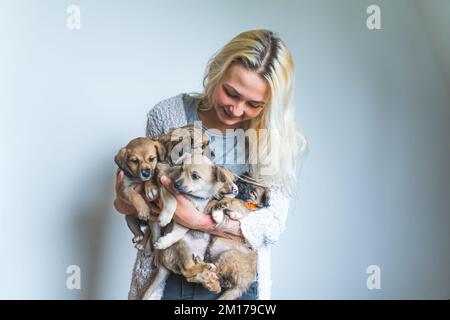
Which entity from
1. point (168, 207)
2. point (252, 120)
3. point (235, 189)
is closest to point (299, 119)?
point (252, 120)

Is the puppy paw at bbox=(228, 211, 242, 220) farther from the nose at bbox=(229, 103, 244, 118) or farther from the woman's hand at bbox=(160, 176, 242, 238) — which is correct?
the nose at bbox=(229, 103, 244, 118)

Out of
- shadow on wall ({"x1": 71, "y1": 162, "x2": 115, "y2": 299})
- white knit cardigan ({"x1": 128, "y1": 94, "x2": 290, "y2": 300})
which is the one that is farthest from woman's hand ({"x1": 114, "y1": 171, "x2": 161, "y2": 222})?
shadow on wall ({"x1": 71, "y1": 162, "x2": 115, "y2": 299})

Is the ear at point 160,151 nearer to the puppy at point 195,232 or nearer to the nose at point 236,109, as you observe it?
the puppy at point 195,232

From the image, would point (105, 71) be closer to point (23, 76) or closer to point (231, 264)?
point (23, 76)

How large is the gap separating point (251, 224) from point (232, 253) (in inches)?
3.5

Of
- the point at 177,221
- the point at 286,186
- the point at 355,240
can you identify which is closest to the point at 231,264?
the point at 177,221

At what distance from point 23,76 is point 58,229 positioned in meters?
0.55

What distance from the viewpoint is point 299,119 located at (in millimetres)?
2045

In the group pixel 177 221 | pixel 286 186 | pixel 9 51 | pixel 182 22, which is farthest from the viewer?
pixel 182 22

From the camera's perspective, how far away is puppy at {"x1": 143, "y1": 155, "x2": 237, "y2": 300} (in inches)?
53.6

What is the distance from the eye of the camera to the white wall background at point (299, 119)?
6.34 feet

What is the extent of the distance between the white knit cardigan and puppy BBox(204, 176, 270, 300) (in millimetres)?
27

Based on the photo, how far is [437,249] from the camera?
6.52 feet

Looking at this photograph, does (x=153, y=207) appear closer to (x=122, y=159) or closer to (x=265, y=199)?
(x=122, y=159)
